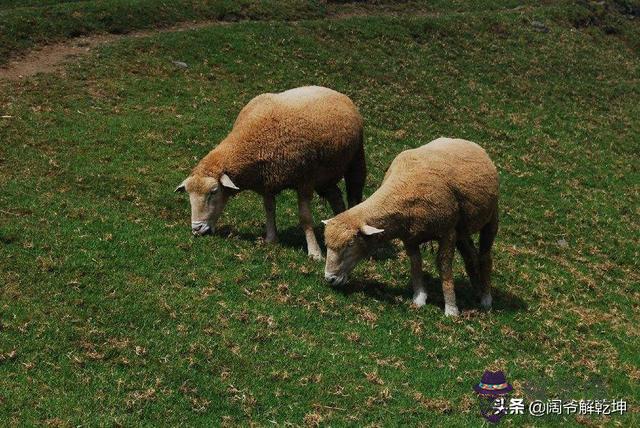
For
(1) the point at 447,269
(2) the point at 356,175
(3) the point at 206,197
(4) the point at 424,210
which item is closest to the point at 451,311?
(1) the point at 447,269

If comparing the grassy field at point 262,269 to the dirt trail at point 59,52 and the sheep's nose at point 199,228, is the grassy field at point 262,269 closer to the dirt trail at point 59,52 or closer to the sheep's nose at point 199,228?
the sheep's nose at point 199,228

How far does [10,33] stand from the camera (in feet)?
96.4

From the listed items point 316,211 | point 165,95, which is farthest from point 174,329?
point 165,95

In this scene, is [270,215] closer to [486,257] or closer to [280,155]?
[280,155]

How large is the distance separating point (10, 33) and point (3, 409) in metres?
25.4

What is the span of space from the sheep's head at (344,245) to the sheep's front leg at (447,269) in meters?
1.55

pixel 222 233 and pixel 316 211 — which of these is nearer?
pixel 222 233

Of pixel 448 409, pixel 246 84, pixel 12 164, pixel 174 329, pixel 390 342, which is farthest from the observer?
pixel 246 84

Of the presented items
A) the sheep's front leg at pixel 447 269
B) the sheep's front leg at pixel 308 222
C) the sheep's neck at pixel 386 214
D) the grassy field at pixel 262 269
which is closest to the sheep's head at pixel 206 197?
the grassy field at pixel 262 269

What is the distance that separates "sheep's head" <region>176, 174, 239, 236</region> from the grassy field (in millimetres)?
398

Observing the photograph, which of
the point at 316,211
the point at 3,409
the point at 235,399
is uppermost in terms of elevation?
the point at 3,409

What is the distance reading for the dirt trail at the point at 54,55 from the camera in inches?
1053

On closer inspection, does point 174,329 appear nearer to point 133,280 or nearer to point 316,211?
point 133,280

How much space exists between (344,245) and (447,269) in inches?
92.5
